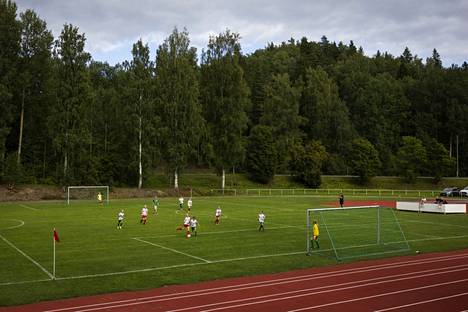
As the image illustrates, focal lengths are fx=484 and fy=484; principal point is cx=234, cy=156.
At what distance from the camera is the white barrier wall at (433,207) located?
4759cm

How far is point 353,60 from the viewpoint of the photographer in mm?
131000

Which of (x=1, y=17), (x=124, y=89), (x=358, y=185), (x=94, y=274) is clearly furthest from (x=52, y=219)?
(x=358, y=185)

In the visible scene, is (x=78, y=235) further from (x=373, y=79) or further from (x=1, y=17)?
(x=373, y=79)

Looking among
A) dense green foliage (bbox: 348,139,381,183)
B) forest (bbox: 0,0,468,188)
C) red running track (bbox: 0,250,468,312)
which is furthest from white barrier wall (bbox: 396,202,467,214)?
dense green foliage (bbox: 348,139,381,183)

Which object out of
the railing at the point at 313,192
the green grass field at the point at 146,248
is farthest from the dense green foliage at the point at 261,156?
the green grass field at the point at 146,248

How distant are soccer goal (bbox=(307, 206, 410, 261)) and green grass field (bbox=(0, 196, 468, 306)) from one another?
70 centimetres

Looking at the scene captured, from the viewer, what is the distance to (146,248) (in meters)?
27.4

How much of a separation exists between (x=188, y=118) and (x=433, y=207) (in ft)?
133

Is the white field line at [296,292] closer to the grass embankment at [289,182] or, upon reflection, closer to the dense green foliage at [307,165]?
the grass embankment at [289,182]

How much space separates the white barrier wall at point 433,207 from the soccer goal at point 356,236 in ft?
20.0

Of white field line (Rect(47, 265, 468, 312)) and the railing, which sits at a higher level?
the railing

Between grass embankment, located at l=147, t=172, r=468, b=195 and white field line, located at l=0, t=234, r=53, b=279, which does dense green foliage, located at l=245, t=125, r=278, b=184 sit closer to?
grass embankment, located at l=147, t=172, r=468, b=195

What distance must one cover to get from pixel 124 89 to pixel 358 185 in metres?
46.4

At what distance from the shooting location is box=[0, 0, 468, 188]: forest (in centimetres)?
6921
